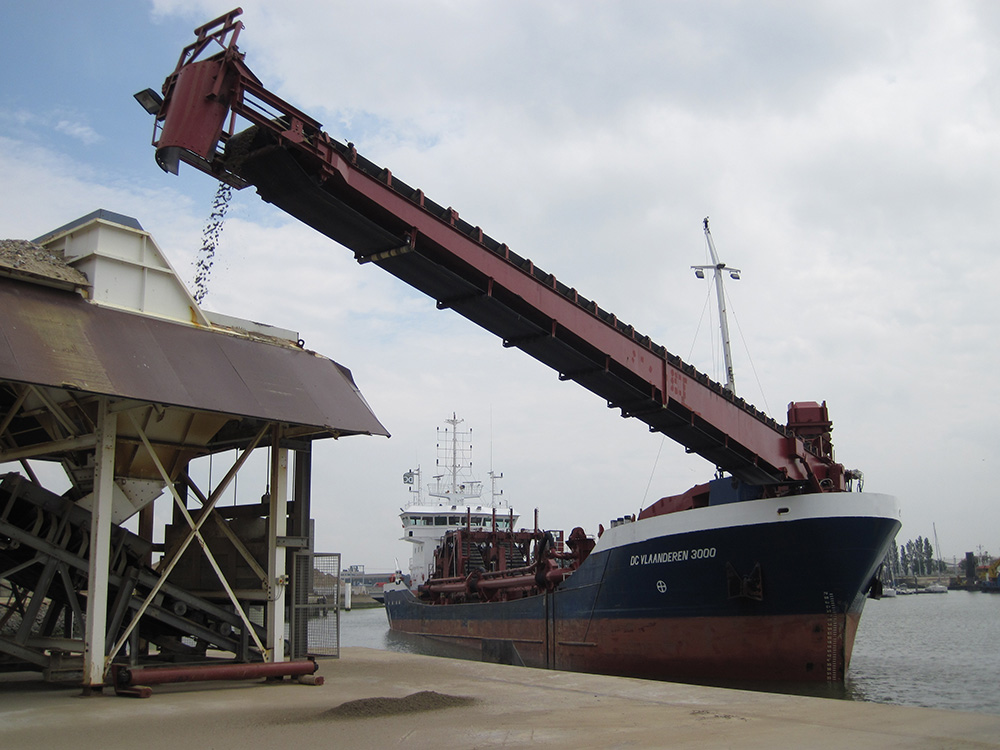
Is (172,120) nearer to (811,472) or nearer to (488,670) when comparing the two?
(488,670)

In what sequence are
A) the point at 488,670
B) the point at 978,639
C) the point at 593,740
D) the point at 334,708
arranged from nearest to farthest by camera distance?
the point at 593,740 < the point at 334,708 < the point at 488,670 < the point at 978,639

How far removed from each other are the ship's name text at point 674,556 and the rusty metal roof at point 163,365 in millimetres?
8677

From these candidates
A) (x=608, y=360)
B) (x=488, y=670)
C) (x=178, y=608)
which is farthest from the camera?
(x=608, y=360)

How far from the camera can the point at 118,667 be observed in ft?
32.4

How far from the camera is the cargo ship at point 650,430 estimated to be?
1105 centimetres

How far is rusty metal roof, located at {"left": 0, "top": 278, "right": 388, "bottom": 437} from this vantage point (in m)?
9.25

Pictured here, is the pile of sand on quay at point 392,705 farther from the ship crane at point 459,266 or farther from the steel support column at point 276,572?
the ship crane at point 459,266

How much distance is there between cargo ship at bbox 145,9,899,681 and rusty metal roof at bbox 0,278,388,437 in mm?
2131

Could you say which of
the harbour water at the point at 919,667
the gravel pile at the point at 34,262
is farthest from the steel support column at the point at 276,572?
the harbour water at the point at 919,667

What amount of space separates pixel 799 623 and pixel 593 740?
11011 millimetres

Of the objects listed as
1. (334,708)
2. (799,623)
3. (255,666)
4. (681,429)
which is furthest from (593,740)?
(799,623)

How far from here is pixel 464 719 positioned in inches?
334

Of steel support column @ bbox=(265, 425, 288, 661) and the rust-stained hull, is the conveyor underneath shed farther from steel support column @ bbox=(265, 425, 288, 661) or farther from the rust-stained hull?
the rust-stained hull

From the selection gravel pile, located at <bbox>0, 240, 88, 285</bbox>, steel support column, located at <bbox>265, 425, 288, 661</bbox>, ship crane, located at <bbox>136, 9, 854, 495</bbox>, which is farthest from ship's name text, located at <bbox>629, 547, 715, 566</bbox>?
gravel pile, located at <bbox>0, 240, 88, 285</bbox>
